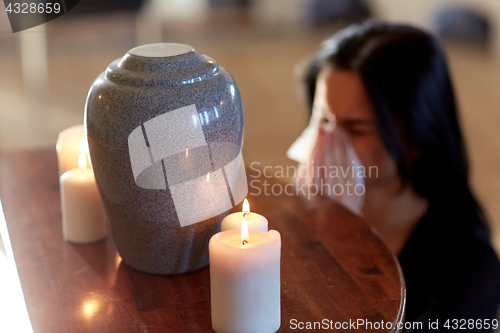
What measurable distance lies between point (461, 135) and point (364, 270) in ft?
1.82

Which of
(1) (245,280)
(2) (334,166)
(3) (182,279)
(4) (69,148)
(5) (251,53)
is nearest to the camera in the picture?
(1) (245,280)

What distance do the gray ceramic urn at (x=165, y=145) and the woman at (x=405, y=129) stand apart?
456 millimetres

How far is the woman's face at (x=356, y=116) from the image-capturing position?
995 mm

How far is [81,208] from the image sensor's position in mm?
666

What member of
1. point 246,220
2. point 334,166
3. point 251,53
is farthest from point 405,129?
point 251,53

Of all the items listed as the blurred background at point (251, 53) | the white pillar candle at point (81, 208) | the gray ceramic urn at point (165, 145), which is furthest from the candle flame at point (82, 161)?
the blurred background at point (251, 53)

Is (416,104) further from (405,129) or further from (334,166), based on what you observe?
(334,166)

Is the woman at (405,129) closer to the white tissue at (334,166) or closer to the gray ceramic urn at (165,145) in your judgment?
the white tissue at (334,166)

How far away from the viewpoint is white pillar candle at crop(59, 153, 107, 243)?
2.18 ft

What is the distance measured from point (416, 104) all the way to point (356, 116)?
0.35 feet

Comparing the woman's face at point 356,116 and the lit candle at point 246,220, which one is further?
the woman's face at point 356,116

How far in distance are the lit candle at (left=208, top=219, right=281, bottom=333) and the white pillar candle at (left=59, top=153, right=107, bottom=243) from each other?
0.76 feet

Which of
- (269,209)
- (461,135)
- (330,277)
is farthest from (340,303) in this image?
(461,135)

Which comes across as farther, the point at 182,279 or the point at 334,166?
the point at 334,166
